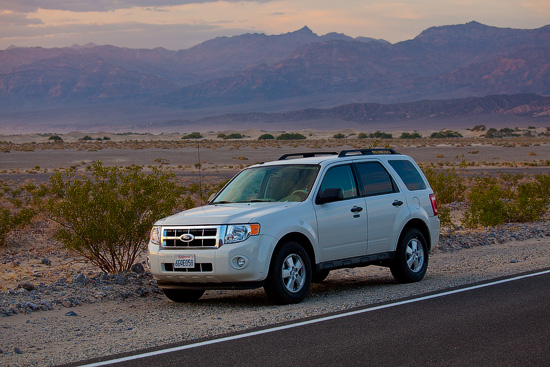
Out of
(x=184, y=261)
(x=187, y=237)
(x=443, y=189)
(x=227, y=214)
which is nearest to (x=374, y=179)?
(x=227, y=214)

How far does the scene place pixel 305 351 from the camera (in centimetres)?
742

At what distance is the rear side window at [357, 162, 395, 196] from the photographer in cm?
1109

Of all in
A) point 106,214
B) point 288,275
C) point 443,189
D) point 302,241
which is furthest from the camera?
point 443,189

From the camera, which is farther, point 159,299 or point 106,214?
point 106,214

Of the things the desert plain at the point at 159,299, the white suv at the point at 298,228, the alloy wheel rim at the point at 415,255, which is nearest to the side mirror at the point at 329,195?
the white suv at the point at 298,228

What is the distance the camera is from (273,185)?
10664 mm

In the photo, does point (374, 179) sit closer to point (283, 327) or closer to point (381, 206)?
point (381, 206)

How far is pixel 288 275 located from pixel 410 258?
2.58m

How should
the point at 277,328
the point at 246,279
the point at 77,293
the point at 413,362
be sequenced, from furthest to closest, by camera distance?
1. the point at 77,293
2. the point at 246,279
3. the point at 277,328
4. the point at 413,362

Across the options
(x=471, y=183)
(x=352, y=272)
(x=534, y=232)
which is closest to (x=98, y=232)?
(x=352, y=272)

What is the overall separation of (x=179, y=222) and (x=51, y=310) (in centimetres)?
213

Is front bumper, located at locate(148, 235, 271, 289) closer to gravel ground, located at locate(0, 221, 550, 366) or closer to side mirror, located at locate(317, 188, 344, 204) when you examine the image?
gravel ground, located at locate(0, 221, 550, 366)

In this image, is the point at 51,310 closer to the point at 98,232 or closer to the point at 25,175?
the point at 98,232

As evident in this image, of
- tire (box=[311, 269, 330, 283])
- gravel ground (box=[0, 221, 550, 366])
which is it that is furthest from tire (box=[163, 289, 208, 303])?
tire (box=[311, 269, 330, 283])
